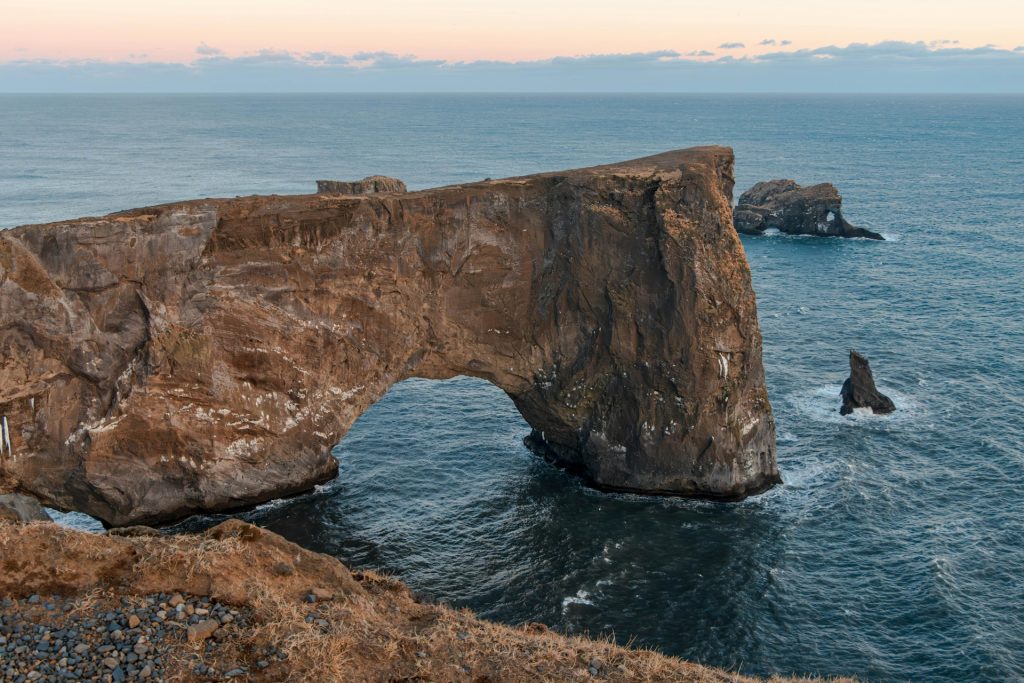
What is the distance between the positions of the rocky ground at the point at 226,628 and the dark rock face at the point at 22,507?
36.5 ft

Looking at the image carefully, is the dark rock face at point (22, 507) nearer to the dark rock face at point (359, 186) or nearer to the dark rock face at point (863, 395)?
the dark rock face at point (359, 186)

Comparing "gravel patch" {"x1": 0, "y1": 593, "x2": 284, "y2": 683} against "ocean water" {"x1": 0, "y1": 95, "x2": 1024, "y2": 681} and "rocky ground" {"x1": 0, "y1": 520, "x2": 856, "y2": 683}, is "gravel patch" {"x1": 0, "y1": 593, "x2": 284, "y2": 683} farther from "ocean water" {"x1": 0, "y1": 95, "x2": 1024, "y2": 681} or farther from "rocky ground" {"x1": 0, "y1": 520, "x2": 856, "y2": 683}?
"ocean water" {"x1": 0, "y1": 95, "x2": 1024, "y2": 681}

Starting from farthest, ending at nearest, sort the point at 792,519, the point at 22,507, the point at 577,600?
the point at 792,519 < the point at 22,507 < the point at 577,600

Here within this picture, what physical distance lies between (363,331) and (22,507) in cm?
1738

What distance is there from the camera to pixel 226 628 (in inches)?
855

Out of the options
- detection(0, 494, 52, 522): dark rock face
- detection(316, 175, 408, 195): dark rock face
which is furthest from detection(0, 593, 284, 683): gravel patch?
detection(316, 175, 408, 195): dark rock face

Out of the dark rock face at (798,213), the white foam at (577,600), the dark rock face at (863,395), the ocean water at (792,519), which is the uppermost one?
the dark rock face at (798,213)

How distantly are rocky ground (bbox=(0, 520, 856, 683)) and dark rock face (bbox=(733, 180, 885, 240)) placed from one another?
94.6 meters

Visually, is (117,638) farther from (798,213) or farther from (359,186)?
(798,213)

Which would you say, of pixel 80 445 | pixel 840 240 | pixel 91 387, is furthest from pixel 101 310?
pixel 840 240

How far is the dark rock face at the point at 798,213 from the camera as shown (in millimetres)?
107938

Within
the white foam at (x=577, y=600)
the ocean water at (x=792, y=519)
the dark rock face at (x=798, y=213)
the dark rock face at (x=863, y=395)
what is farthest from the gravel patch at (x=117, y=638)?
the dark rock face at (x=798, y=213)

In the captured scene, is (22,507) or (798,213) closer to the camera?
(22,507)

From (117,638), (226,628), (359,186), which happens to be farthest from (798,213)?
(117,638)
